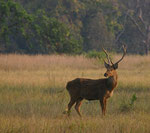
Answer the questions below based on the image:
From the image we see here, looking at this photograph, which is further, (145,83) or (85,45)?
(85,45)

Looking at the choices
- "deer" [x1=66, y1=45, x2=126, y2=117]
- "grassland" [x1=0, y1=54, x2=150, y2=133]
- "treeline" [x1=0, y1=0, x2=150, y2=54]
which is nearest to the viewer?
"grassland" [x1=0, y1=54, x2=150, y2=133]

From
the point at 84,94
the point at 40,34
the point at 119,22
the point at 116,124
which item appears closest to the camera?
the point at 116,124

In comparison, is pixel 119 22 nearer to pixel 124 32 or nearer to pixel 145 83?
pixel 124 32

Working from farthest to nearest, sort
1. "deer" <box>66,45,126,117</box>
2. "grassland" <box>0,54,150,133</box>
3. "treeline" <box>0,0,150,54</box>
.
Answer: "treeline" <box>0,0,150,54</box>, "deer" <box>66,45,126,117</box>, "grassland" <box>0,54,150,133</box>

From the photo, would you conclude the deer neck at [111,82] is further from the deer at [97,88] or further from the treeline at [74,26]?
the treeline at [74,26]

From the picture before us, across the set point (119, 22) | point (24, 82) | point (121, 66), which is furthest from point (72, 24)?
point (24, 82)

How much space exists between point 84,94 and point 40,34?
22.4 m

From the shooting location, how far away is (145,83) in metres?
13.5

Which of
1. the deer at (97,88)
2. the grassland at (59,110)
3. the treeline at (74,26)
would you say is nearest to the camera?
the grassland at (59,110)

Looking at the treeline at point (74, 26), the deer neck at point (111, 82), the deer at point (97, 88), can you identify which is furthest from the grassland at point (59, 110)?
the treeline at point (74, 26)

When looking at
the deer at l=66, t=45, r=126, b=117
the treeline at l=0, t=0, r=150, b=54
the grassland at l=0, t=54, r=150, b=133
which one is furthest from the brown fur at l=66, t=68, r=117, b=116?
the treeline at l=0, t=0, r=150, b=54

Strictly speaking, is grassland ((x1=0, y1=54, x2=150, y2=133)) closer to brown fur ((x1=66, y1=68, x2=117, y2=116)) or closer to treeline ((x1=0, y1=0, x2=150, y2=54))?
brown fur ((x1=66, y1=68, x2=117, y2=116))

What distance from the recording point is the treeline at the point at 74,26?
29.7 m

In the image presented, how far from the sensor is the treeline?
2970 centimetres
